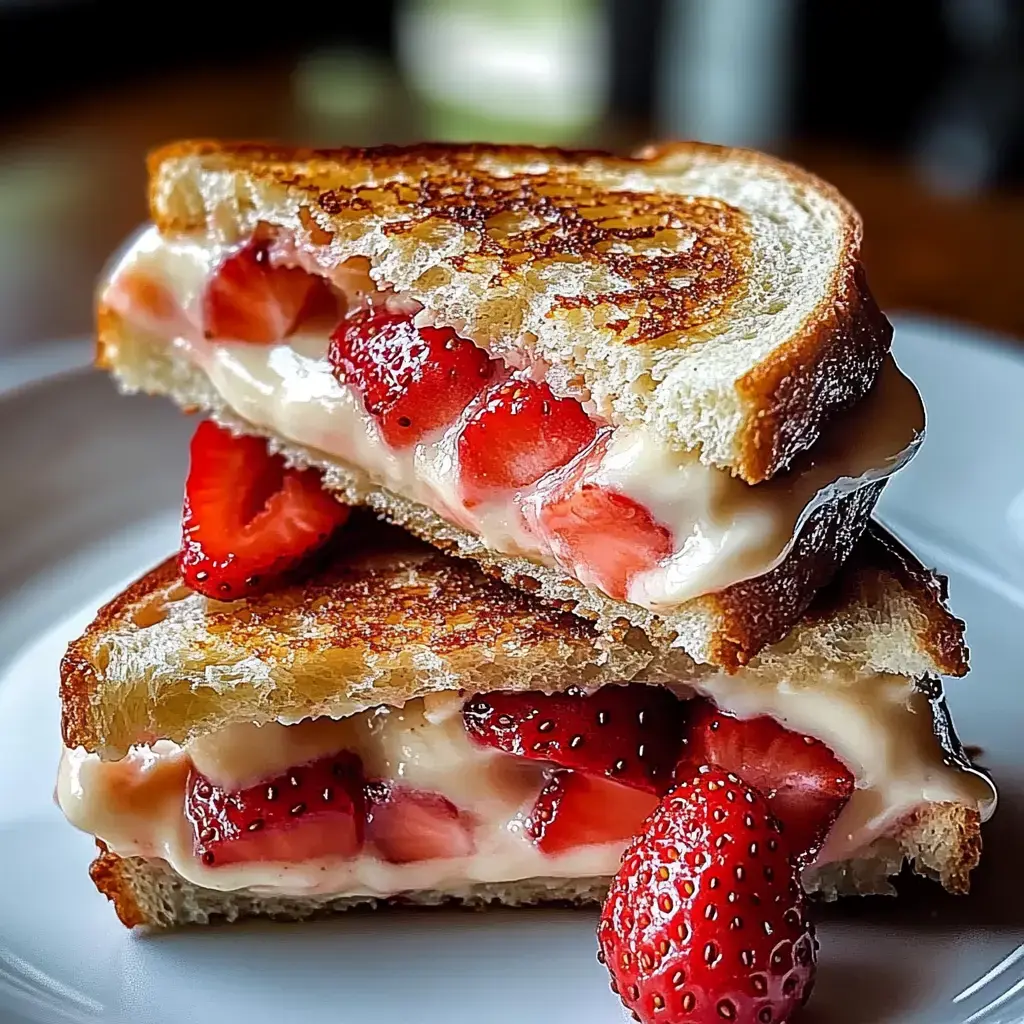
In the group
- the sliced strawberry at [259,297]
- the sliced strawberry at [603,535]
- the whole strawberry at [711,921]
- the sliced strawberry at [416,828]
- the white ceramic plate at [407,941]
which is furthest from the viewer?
the sliced strawberry at [259,297]

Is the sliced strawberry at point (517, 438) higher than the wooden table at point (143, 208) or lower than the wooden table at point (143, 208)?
higher

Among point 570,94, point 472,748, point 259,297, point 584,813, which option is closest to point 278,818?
point 472,748

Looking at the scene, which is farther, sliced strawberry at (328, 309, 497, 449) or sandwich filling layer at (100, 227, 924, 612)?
sliced strawberry at (328, 309, 497, 449)

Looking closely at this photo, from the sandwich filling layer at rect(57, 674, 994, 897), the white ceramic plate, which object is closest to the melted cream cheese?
the sandwich filling layer at rect(57, 674, 994, 897)

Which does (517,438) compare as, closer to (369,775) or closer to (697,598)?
(697,598)

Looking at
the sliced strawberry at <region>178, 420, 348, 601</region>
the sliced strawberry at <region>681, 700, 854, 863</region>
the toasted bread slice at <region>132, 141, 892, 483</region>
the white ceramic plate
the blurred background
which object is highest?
the toasted bread slice at <region>132, 141, 892, 483</region>

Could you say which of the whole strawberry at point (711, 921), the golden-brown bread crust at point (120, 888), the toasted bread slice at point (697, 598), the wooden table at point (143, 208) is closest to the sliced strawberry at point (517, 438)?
the toasted bread slice at point (697, 598)

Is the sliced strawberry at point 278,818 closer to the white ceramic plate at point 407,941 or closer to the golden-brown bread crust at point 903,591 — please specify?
the white ceramic plate at point 407,941

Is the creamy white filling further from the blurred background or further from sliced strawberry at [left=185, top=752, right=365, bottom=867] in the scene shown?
the blurred background
